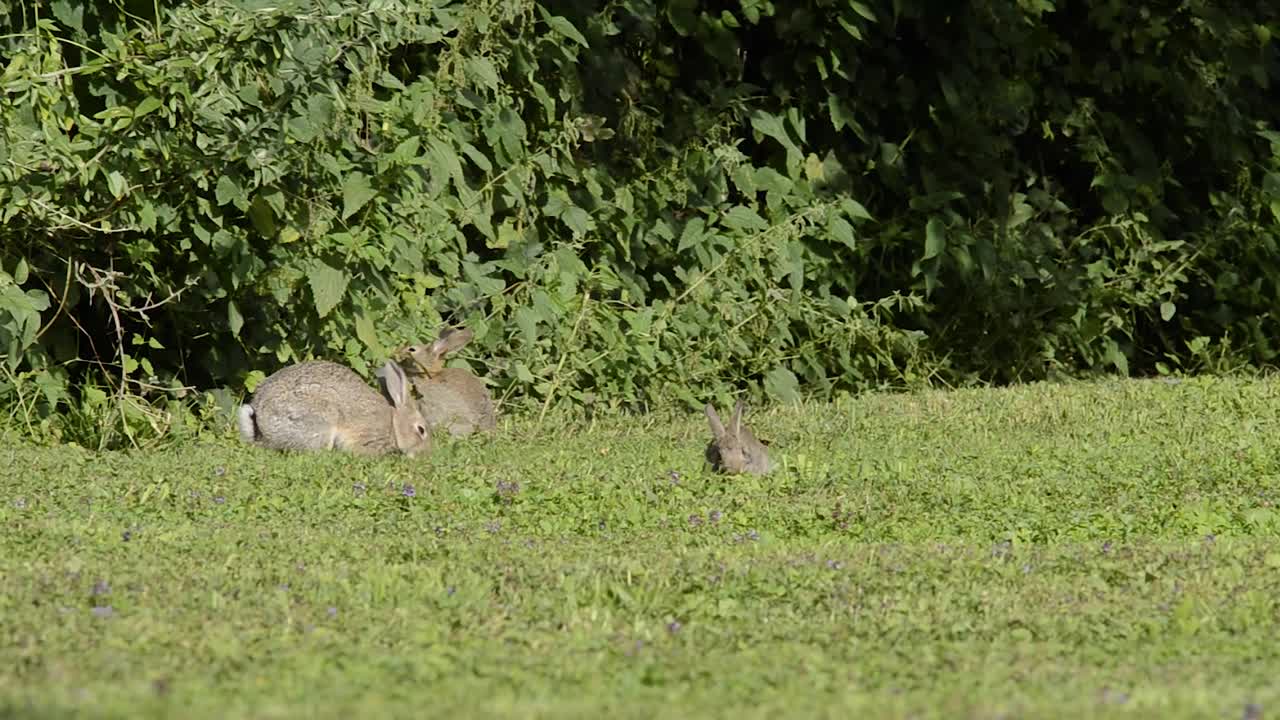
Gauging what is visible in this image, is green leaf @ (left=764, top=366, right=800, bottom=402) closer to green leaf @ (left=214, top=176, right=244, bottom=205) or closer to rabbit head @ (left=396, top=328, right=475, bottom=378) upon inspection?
rabbit head @ (left=396, top=328, right=475, bottom=378)

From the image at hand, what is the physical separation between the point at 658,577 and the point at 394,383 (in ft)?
11.1

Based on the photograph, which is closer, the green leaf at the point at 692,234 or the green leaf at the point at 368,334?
the green leaf at the point at 368,334

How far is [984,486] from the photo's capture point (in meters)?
7.94

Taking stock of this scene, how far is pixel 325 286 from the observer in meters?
9.23

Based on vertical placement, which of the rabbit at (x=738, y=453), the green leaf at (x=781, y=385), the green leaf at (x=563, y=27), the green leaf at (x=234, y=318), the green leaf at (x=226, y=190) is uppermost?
the green leaf at (x=563, y=27)

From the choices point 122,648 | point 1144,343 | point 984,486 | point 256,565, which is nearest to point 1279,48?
point 1144,343

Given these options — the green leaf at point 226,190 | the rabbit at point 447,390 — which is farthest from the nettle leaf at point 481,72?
the green leaf at point 226,190

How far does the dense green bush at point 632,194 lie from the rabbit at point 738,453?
201 centimetres

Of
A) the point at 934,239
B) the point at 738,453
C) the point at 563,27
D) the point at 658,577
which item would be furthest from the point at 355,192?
the point at 934,239

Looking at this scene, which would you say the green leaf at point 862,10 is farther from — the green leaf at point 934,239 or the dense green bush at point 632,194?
the green leaf at point 934,239

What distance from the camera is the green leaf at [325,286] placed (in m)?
9.20

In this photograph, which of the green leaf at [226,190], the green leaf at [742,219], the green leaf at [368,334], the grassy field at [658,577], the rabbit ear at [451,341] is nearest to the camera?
the grassy field at [658,577]

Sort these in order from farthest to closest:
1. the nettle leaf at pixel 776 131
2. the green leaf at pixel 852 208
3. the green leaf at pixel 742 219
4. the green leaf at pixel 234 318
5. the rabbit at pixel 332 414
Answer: the nettle leaf at pixel 776 131 → the green leaf at pixel 852 208 → the green leaf at pixel 742 219 → the green leaf at pixel 234 318 → the rabbit at pixel 332 414

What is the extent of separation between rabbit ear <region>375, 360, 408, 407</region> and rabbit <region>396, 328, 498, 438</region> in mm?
441
